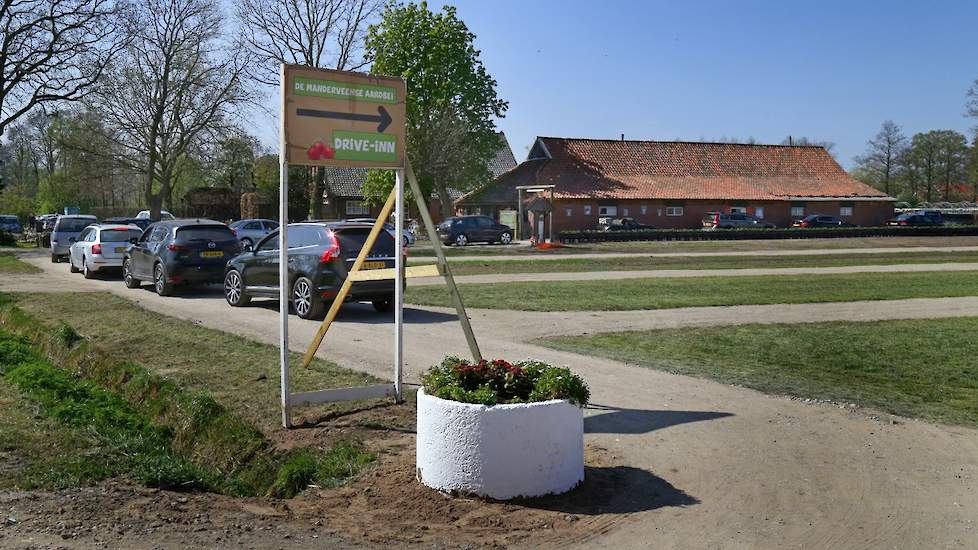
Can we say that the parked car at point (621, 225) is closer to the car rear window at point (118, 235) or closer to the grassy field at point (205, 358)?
the car rear window at point (118, 235)

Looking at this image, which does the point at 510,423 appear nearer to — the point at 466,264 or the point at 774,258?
the point at 466,264

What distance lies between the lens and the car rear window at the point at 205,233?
2009 cm

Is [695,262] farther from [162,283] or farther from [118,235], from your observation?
[162,283]

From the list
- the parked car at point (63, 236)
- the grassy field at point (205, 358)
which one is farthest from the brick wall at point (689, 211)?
the grassy field at point (205, 358)

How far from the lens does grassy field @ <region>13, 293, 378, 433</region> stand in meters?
8.78

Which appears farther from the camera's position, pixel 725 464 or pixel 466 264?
pixel 466 264

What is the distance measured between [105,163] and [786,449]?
54119 millimetres

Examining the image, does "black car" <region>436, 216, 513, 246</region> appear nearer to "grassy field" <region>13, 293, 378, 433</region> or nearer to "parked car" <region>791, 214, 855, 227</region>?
"parked car" <region>791, 214, 855, 227</region>

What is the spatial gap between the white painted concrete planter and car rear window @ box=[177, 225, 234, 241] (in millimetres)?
15567

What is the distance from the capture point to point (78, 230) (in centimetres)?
3397

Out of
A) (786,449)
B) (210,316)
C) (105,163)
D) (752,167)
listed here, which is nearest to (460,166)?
(105,163)

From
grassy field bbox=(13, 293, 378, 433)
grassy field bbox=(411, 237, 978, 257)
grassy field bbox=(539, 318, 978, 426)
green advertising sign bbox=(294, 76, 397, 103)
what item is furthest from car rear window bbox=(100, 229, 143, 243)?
green advertising sign bbox=(294, 76, 397, 103)

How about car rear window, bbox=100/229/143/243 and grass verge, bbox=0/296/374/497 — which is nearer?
grass verge, bbox=0/296/374/497

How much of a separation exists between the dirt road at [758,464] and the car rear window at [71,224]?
25231mm
